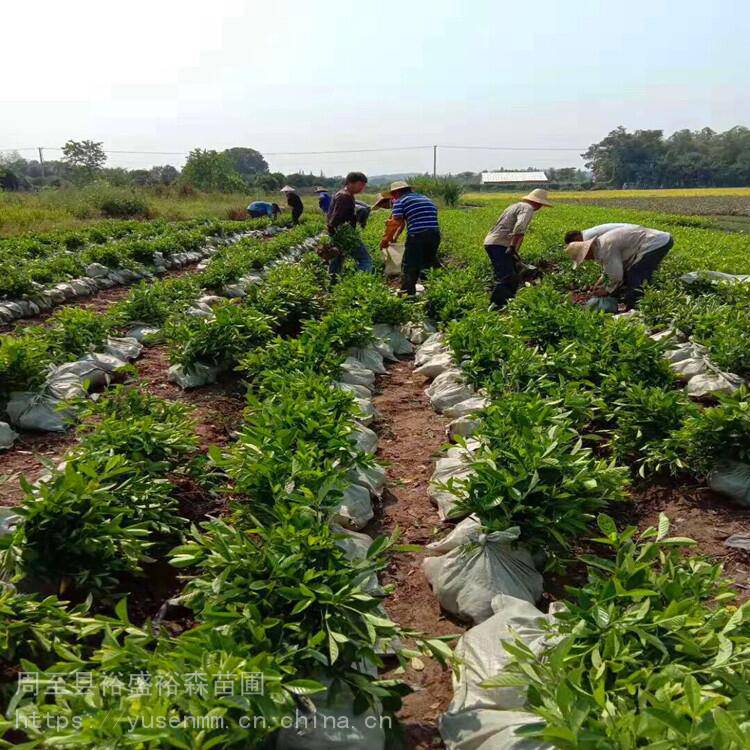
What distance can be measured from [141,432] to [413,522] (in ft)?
5.73

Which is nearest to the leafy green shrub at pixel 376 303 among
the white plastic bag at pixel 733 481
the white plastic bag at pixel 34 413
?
the white plastic bag at pixel 34 413

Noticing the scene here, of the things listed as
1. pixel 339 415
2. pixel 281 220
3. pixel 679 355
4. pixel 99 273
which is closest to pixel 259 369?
pixel 339 415

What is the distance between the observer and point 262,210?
25547mm

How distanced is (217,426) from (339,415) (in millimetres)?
1399

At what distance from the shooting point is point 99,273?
10.5 meters

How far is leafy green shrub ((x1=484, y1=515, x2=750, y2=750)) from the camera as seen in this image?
1.45m

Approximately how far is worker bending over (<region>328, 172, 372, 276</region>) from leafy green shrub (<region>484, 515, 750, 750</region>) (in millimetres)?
7928

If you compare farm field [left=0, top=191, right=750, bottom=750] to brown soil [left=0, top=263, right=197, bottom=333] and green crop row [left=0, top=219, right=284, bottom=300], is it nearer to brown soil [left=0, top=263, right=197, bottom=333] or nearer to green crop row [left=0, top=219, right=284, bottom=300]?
brown soil [left=0, top=263, right=197, bottom=333]

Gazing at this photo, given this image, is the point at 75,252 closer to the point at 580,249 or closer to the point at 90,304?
the point at 90,304

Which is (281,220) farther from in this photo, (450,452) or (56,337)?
(450,452)

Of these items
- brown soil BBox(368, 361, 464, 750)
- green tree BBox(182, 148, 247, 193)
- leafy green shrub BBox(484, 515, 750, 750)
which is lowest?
brown soil BBox(368, 361, 464, 750)

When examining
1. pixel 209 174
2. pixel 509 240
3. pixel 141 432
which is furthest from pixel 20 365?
pixel 209 174

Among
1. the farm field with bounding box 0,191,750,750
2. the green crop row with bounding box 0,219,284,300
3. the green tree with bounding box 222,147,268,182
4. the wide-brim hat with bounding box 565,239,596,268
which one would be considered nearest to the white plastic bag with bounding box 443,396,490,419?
the farm field with bounding box 0,191,750,750

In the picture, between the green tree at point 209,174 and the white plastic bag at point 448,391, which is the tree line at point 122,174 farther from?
the white plastic bag at point 448,391
